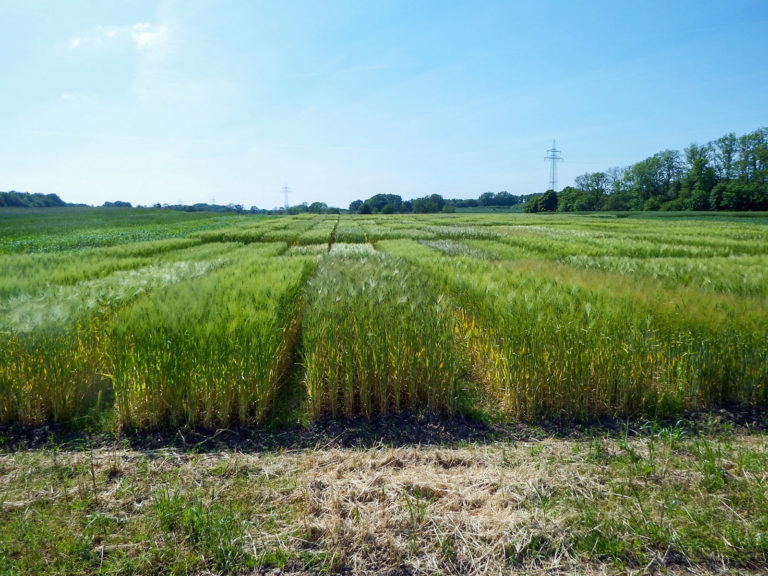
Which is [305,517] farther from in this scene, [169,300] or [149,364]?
[169,300]

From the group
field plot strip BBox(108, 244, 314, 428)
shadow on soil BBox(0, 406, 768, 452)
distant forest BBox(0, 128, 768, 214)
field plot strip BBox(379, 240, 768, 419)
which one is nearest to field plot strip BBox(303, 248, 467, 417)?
shadow on soil BBox(0, 406, 768, 452)

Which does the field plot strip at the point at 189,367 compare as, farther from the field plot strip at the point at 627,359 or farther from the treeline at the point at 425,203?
the treeline at the point at 425,203

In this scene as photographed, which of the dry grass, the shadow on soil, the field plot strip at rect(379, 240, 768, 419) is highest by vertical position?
the field plot strip at rect(379, 240, 768, 419)

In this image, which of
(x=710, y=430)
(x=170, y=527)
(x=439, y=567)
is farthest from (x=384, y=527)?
(x=710, y=430)

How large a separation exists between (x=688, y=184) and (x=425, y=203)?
64987 millimetres

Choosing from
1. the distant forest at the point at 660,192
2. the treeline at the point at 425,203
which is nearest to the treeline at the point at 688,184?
the distant forest at the point at 660,192

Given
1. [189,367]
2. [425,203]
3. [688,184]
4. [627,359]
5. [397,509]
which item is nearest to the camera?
[397,509]

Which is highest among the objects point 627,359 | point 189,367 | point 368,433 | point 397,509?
point 189,367

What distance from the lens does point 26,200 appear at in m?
88.0

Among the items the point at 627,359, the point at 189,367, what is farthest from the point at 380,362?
the point at 627,359

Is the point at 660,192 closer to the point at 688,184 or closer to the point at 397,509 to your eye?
the point at 688,184

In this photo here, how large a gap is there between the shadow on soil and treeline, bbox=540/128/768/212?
88.0m

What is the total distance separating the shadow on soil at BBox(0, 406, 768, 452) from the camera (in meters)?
3.37

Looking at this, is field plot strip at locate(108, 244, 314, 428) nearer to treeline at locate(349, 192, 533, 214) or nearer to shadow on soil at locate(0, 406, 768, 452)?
shadow on soil at locate(0, 406, 768, 452)
